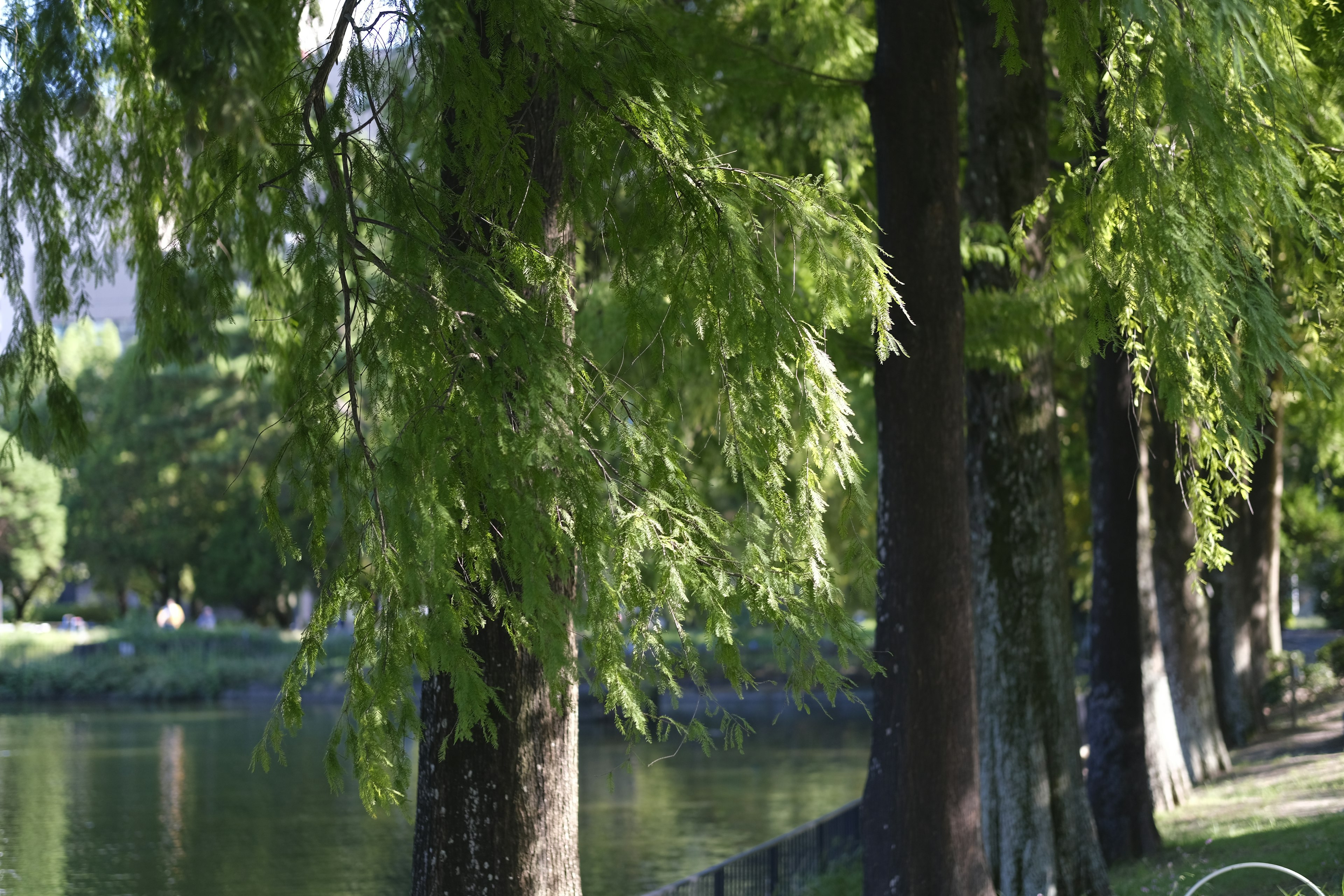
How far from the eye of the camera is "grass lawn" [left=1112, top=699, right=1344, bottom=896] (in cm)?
887

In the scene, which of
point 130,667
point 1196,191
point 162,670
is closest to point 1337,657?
point 1196,191

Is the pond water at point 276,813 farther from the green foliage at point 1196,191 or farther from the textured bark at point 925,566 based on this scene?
the green foliage at point 1196,191

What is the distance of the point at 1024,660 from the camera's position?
942 cm

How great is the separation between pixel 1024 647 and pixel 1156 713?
5138 mm

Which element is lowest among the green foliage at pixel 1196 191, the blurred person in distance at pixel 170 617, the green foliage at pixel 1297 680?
the green foliage at pixel 1297 680

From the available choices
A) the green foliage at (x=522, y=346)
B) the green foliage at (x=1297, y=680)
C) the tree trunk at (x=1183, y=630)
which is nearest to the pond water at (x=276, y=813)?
the tree trunk at (x=1183, y=630)

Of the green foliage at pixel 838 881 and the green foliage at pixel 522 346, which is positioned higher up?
the green foliage at pixel 522 346

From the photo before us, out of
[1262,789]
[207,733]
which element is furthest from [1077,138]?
[207,733]

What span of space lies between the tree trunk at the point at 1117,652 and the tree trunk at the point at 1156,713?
42.7 inches

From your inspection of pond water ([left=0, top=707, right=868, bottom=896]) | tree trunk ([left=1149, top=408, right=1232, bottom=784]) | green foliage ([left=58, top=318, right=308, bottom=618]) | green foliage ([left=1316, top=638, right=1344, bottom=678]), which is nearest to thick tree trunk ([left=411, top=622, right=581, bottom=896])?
pond water ([left=0, top=707, right=868, bottom=896])

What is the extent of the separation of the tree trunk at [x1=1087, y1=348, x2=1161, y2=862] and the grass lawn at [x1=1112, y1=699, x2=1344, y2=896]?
0.45 m

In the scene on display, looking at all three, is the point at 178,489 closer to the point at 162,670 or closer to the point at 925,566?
the point at 162,670

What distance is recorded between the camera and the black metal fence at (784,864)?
9.82 metres

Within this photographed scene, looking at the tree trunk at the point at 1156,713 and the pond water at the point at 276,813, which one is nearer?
the tree trunk at the point at 1156,713
